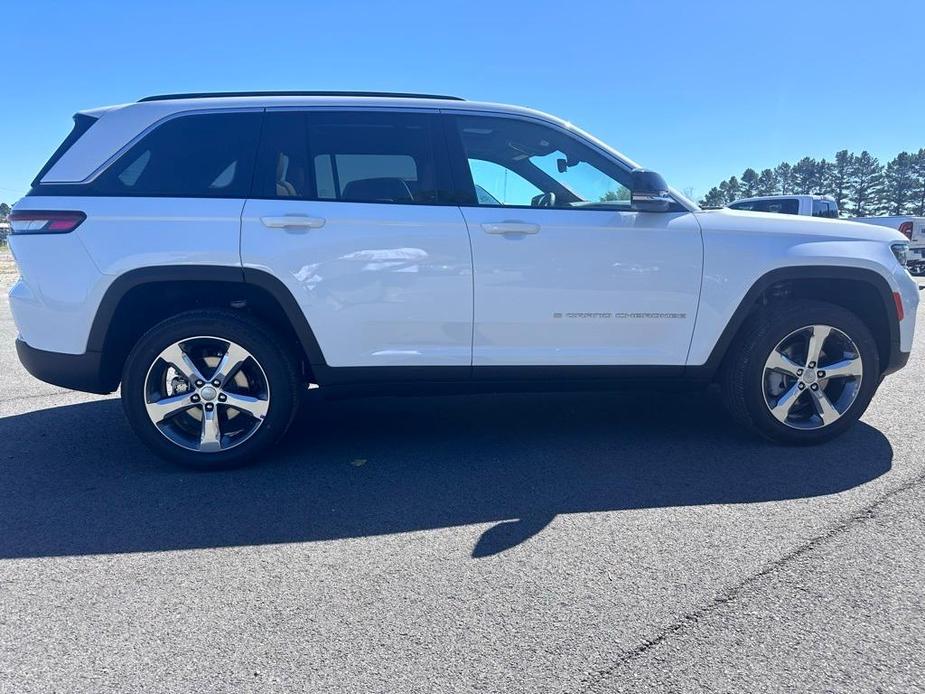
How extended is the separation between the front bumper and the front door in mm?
2122

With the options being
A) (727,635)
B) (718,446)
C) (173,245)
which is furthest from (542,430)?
(173,245)

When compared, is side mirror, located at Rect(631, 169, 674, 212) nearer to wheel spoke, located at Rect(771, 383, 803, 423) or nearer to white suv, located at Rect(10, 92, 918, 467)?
white suv, located at Rect(10, 92, 918, 467)

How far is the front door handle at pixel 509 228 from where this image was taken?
358cm

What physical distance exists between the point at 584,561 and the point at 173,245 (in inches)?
103

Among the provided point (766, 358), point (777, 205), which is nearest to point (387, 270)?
point (766, 358)

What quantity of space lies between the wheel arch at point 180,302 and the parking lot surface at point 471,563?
0.69 m

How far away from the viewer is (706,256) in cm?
372

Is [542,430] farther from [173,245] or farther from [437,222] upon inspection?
[173,245]

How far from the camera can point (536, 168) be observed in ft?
12.7

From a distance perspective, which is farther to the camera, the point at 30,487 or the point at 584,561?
the point at 30,487

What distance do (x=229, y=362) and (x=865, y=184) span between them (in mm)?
70017

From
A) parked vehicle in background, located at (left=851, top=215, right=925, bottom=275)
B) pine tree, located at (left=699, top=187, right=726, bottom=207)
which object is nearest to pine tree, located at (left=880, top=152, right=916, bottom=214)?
pine tree, located at (left=699, top=187, right=726, bottom=207)

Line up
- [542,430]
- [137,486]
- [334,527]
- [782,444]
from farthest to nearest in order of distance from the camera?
[542,430] → [782,444] → [137,486] → [334,527]

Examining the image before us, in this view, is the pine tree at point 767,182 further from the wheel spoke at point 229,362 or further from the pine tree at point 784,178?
the wheel spoke at point 229,362
